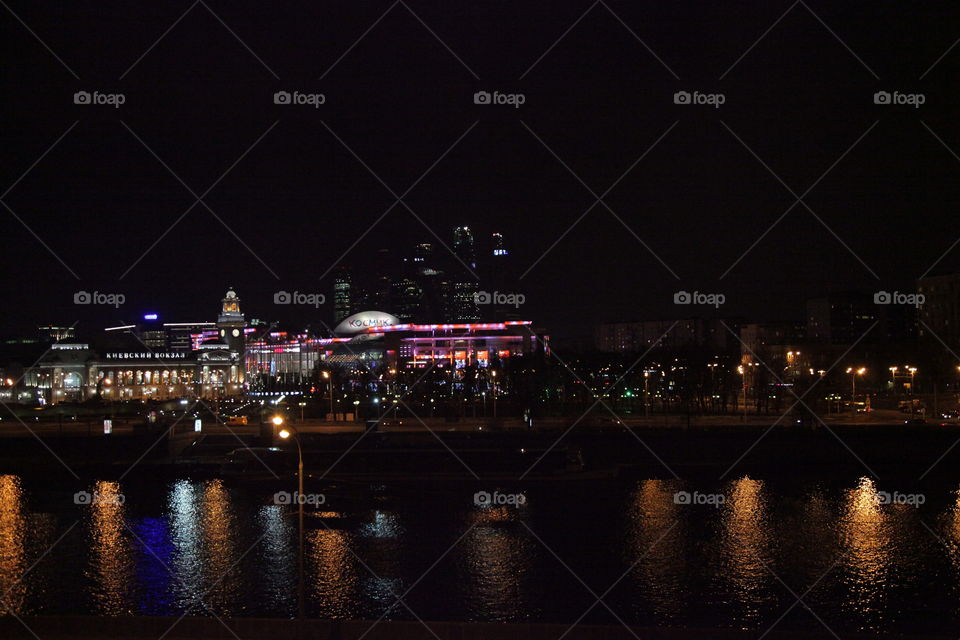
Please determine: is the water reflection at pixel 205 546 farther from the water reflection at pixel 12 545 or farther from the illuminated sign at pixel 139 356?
the illuminated sign at pixel 139 356

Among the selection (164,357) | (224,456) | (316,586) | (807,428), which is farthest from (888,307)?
(316,586)

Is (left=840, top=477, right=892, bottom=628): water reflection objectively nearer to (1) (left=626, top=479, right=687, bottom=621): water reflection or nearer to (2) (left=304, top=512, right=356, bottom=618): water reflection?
(1) (left=626, top=479, right=687, bottom=621): water reflection

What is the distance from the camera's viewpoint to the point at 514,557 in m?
11.5

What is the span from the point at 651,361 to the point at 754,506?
24.9 meters

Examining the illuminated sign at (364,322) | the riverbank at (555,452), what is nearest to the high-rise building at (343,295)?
the illuminated sign at (364,322)

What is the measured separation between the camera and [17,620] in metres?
7.80

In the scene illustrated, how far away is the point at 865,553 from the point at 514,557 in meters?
4.97

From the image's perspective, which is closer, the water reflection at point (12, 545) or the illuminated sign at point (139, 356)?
the water reflection at point (12, 545)

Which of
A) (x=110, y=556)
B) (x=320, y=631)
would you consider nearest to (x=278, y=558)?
(x=110, y=556)

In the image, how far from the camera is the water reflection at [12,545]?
392 inches

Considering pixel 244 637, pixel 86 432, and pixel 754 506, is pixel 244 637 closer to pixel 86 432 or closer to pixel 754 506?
pixel 754 506

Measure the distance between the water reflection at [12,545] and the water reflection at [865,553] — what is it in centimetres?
952

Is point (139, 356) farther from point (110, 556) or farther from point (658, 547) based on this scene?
point (658, 547)

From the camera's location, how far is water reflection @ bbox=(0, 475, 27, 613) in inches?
392
